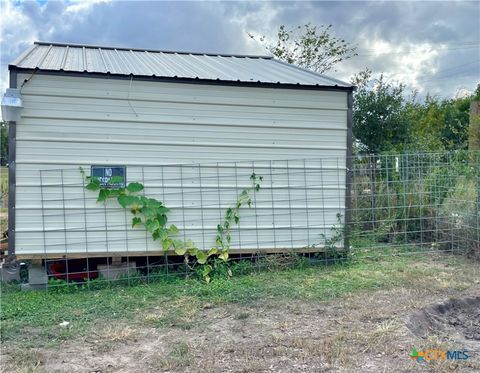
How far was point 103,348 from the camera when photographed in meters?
3.32

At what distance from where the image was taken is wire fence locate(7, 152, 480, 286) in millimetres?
5027

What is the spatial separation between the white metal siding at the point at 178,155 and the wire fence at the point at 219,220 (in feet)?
0.04

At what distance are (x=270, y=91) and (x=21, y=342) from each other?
377cm

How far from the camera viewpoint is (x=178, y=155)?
5348mm

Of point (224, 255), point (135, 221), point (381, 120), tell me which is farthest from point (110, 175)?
point (381, 120)

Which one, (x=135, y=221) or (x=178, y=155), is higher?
(x=178, y=155)

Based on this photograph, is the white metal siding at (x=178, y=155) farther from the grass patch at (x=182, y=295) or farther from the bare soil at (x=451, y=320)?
the bare soil at (x=451, y=320)

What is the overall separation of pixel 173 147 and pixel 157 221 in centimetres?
90

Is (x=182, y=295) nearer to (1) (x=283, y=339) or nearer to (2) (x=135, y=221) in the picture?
(2) (x=135, y=221)

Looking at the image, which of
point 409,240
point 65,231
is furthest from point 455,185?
point 65,231

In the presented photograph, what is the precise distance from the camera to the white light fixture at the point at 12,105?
464cm

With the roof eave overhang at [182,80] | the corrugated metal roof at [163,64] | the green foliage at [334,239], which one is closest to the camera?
the roof eave overhang at [182,80]

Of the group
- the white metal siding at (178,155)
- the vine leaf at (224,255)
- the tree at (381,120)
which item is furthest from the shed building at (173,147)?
the tree at (381,120)

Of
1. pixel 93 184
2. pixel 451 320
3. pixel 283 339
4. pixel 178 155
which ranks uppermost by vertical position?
pixel 178 155
